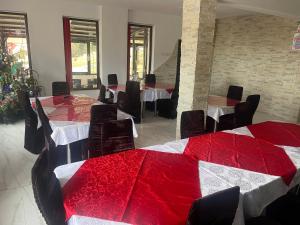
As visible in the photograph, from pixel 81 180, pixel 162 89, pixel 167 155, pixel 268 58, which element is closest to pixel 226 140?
pixel 167 155

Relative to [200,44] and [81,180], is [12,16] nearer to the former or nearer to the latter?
[200,44]

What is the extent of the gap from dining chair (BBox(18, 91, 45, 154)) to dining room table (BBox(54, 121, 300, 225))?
195 cm

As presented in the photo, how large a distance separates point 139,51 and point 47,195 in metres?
6.71

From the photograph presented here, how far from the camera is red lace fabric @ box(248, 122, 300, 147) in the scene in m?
2.26

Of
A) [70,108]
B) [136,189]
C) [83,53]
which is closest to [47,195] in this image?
[136,189]

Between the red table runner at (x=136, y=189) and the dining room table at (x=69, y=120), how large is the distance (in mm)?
961

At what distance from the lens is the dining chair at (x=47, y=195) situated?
1132mm

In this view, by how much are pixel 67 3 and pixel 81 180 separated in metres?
5.56

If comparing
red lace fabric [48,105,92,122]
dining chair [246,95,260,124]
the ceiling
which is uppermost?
the ceiling

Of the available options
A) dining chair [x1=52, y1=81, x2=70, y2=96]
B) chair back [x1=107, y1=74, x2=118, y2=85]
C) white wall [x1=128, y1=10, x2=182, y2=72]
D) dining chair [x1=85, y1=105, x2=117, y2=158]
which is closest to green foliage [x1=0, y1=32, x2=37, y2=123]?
dining chair [x1=52, y1=81, x2=70, y2=96]

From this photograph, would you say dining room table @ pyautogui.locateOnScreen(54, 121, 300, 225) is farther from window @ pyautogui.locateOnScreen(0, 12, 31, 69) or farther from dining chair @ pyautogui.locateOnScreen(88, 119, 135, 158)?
window @ pyautogui.locateOnScreen(0, 12, 31, 69)

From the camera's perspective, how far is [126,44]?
264 inches

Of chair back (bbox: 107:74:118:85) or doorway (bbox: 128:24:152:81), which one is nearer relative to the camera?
chair back (bbox: 107:74:118:85)

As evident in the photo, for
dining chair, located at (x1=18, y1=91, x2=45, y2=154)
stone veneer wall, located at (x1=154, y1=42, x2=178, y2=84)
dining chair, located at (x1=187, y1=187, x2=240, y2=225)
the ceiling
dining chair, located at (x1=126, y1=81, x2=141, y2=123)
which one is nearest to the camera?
dining chair, located at (x1=187, y1=187, x2=240, y2=225)
